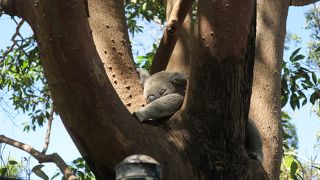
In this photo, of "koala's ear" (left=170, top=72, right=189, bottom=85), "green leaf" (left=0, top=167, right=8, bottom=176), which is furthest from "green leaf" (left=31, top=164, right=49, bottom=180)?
"koala's ear" (left=170, top=72, right=189, bottom=85)

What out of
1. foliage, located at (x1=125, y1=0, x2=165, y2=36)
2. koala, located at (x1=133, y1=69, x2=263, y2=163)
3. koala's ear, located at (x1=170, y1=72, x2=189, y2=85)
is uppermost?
foliage, located at (x1=125, y1=0, x2=165, y2=36)

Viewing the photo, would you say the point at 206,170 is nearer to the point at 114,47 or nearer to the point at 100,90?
the point at 100,90

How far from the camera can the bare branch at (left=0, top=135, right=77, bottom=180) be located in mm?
3926

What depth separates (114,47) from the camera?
4.20m

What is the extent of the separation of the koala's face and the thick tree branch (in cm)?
16

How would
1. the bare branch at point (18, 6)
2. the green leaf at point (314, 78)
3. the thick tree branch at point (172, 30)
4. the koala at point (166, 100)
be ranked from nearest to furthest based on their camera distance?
the bare branch at point (18, 6), the koala at point (166, 100), the thick tree branch at point (172, 30), the green leaf at point (314, 78)

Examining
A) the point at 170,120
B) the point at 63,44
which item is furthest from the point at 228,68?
the point at 63,44

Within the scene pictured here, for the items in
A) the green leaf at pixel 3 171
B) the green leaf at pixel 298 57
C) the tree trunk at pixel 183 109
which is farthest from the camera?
the green leaf at pixel 298 57

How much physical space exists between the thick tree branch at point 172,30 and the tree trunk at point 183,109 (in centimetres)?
112

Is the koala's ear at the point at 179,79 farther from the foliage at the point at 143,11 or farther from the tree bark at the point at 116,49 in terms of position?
the foliage at the point at 143,11

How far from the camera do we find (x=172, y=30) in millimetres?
4363

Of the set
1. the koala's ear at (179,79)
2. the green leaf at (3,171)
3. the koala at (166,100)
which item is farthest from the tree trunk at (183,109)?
the green leaf at (3,171)

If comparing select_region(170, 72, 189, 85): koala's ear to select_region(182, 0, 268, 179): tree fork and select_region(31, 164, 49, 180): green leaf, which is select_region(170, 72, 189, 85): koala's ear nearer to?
select_region(182, 0, 268, 179): tree fork

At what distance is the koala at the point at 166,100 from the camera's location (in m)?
3.85
